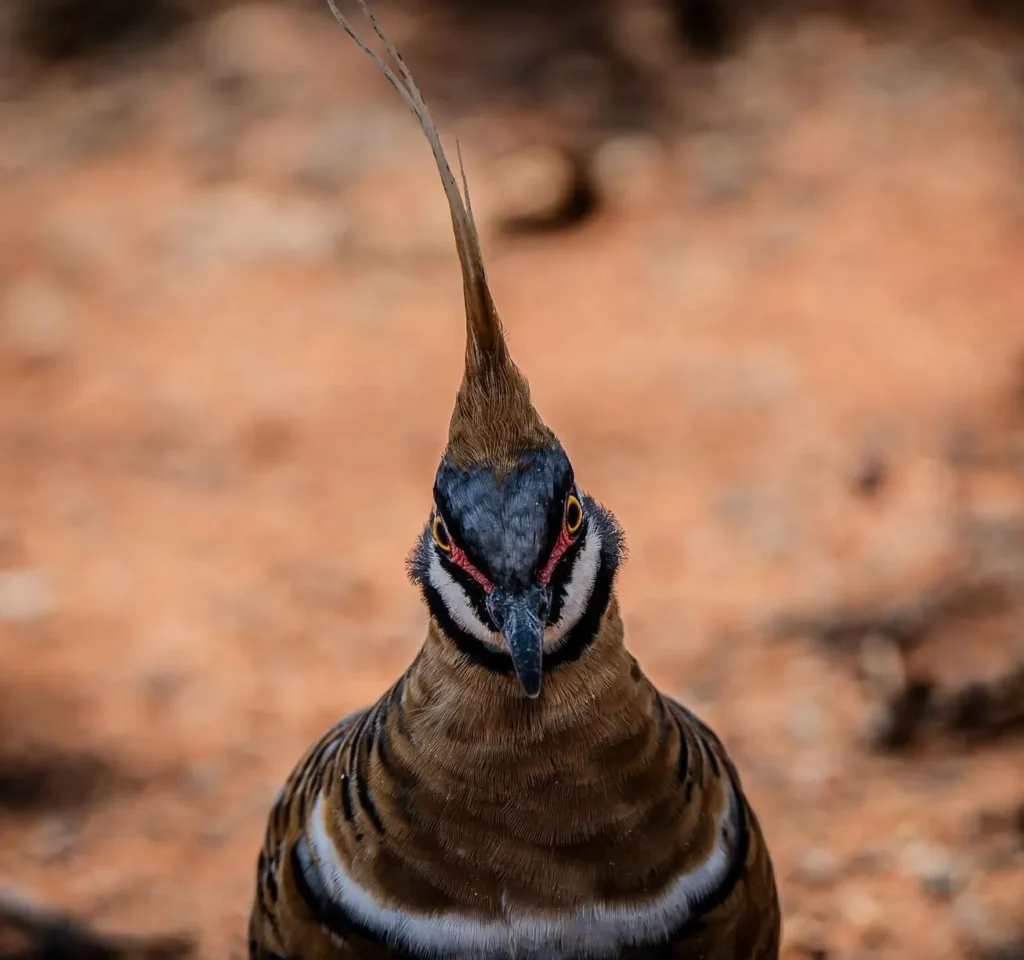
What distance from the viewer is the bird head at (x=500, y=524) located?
2.43m

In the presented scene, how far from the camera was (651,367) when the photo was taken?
7062mm

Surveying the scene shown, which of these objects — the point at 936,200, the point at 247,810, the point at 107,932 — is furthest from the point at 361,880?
the point at 936,200

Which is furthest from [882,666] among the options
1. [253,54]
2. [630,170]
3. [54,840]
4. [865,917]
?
[253,54]

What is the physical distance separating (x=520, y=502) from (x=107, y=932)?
220cm

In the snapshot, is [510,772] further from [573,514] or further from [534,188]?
[534,188]

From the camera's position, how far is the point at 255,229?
8516mm

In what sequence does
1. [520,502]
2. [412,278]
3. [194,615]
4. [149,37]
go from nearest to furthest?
[520,502] → [194,615] → [412,278] → [149,37]

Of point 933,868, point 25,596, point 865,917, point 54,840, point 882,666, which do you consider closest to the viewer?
point 865,917

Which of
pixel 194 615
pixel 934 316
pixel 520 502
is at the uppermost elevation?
pixel 520 502

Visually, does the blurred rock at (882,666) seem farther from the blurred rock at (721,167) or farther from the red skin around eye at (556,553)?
the blurred rock at (721,167)

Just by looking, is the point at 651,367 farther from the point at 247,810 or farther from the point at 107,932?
the point at 107,932

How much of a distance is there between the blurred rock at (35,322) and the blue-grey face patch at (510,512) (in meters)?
5.58

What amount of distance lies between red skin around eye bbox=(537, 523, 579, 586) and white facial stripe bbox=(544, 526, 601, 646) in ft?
0.22

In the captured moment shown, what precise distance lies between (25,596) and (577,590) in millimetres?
3821
